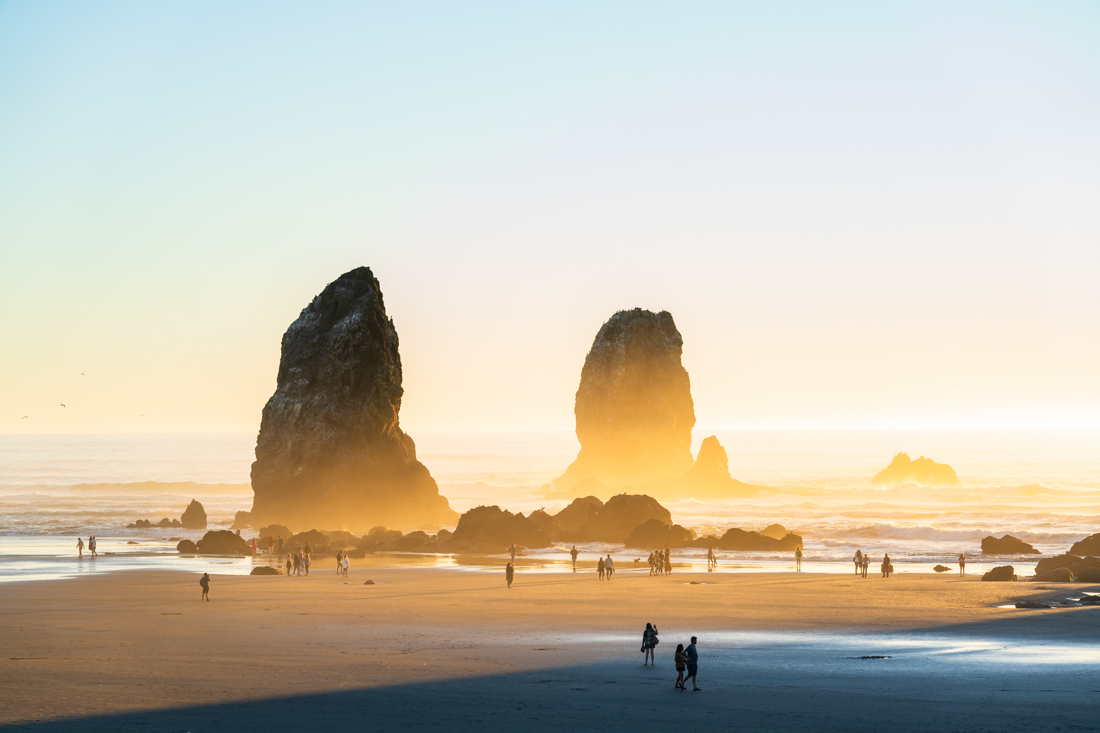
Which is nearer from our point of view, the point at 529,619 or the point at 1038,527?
the point at 529,619

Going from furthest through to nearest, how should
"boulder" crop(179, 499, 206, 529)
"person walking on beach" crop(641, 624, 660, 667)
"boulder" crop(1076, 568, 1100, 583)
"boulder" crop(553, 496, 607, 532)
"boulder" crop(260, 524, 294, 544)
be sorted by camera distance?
"boulder" crop(179, 499, 206, 529), "boulder" crop(553, 496, 607, 532), "boulder" crop(260, 524, 294, 544), "boulder" crop(1076, 568, 1100, 583), "person walking on beach" crop(641, 624, 660, 667)

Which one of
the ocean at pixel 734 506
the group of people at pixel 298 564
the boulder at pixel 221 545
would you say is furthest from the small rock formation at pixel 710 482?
the group of people at pixel 298 564

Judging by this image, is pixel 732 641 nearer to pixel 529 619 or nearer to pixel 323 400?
pixel 529 619

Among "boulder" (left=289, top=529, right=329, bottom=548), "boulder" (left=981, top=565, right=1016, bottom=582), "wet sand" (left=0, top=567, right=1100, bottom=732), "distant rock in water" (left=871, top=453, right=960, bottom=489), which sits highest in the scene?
"distant rock in water" (left=871, top=453, right=960, bottom=489)

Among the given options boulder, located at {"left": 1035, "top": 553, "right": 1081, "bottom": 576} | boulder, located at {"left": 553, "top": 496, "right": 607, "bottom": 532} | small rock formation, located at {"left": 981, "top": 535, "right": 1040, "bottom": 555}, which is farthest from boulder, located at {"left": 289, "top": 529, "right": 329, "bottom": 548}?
small rock formation, located at {"left": 981, "top": 535, "right": 1040, "bottom": 555}

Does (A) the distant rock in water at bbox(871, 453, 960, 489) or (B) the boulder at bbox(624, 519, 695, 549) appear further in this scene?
(A) the distant rock in water at bbox(871, 453, 960, 489)

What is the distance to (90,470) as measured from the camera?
164m

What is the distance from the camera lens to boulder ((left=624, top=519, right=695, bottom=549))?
6044 cm

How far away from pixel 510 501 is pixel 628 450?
20.1m

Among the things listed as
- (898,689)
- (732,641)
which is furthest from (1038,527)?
(898,689)

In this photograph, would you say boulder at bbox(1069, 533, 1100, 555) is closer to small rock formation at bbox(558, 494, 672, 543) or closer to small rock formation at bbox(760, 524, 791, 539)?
small rock formation at bbox(760, 524, 791, 539)

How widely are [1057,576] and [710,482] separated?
79.6m

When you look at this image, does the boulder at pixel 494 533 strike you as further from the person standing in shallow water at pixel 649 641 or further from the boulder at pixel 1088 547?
the person standing in shallow water at pixel 649 641

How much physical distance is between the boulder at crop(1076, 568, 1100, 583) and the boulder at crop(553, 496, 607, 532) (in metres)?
33.2
